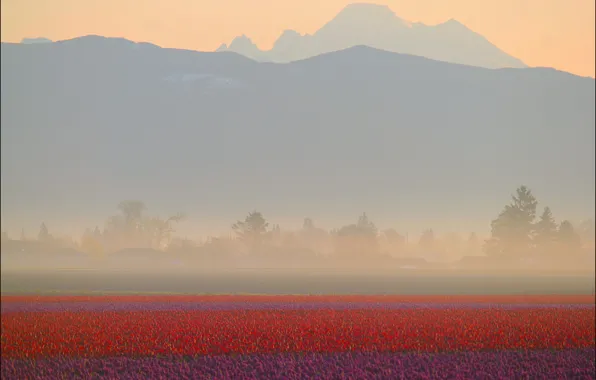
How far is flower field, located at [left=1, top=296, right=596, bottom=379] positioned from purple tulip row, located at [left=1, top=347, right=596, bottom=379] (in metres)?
0.05

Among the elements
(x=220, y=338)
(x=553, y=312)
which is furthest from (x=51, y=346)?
(x=553, y=312)

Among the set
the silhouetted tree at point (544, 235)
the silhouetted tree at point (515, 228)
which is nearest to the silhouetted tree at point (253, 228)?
the silhouetted tree at point (515, 228)

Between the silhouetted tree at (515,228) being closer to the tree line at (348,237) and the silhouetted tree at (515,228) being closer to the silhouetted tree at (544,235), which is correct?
the tree line at (348,237)

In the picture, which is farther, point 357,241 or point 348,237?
point 348,237

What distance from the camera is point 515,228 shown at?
125875mm

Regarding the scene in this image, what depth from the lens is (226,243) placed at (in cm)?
17912

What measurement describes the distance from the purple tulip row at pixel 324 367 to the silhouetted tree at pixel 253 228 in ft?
400

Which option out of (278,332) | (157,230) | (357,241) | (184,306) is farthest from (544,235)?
(278,332)

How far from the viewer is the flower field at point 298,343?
63.1 ft

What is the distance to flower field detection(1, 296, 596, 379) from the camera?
1923 centimetres

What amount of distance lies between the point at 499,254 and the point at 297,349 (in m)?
112

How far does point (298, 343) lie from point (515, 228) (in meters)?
109

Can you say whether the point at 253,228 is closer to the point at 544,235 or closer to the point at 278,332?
the point at 544,235

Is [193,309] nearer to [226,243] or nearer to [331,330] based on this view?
[331,330]
